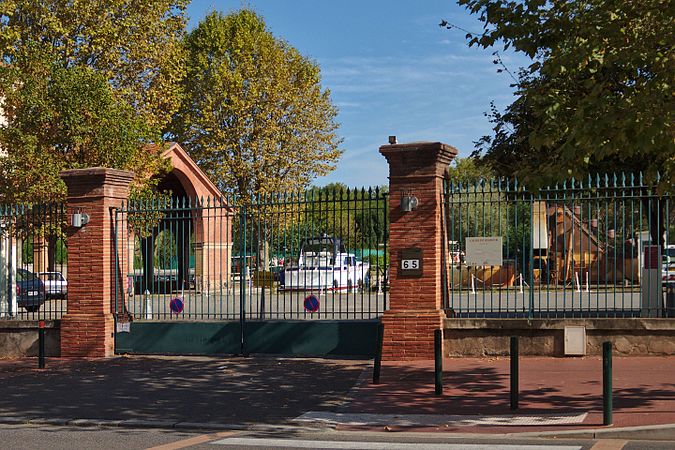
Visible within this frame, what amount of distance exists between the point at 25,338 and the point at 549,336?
393 inches

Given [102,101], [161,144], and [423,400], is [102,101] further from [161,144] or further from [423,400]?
[423,400]

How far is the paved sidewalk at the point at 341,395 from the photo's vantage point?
9820mm

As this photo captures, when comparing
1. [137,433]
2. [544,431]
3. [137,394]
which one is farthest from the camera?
[137,394]

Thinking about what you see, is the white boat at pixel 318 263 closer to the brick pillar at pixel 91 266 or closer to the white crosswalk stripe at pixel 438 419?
the brick pillar at pixel 91 266

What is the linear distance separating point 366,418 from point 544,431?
208 cm

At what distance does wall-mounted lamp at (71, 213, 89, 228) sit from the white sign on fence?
7.22 metres

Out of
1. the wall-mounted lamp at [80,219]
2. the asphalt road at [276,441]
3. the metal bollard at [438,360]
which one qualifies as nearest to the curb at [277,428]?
the asphalt road at [276,441]

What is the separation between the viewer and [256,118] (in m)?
42.4

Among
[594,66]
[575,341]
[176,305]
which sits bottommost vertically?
[575,341]

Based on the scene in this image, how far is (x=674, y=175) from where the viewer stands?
1032 cm

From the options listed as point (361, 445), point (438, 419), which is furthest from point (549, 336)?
point (361, 445)

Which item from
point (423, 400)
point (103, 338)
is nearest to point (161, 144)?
point (103, 338)

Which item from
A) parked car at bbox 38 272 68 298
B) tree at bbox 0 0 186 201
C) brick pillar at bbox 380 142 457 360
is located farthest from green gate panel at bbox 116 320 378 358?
tree at bbox 0 0 186 201

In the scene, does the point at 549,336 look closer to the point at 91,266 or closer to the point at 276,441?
the point at 276,441
